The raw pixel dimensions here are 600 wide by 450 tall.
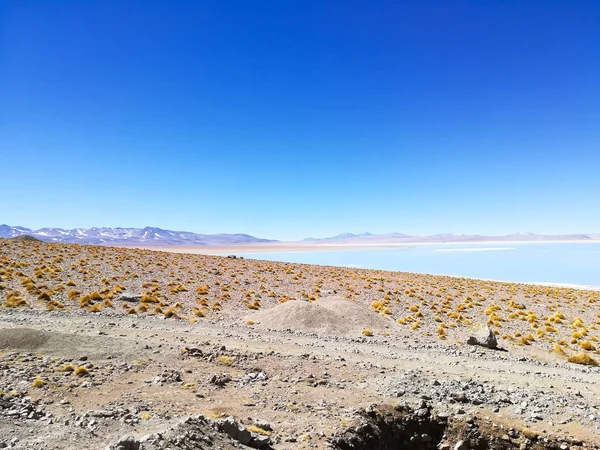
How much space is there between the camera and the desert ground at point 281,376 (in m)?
6.70

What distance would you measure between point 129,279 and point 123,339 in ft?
50.6

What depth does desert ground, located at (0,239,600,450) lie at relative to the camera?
6703 mm

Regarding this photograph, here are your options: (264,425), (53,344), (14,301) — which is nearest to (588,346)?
(264,425)

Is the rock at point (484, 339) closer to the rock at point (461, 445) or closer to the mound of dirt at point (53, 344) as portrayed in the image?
the rock at point (461, 445)

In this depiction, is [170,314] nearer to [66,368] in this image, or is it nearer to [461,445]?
[66,368]

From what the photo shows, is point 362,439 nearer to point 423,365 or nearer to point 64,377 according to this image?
point 423,365

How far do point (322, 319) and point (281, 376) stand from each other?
7366mm

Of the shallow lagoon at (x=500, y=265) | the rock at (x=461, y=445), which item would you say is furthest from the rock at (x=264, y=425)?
the shallow lagoon at (x=500, y=265)

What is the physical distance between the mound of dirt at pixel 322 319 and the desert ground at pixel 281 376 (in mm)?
81

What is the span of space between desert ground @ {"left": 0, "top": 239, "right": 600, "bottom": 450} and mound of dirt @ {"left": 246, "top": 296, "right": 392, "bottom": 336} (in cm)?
8

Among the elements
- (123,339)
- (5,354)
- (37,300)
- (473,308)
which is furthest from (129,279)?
(473,308)

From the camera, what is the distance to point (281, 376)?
979 centimetres

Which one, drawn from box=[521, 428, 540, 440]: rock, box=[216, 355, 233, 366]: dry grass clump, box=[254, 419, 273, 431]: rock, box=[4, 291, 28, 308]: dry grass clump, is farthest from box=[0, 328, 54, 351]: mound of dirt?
box=[521, 428, 540, 440]: rock

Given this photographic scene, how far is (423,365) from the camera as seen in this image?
11617mm
